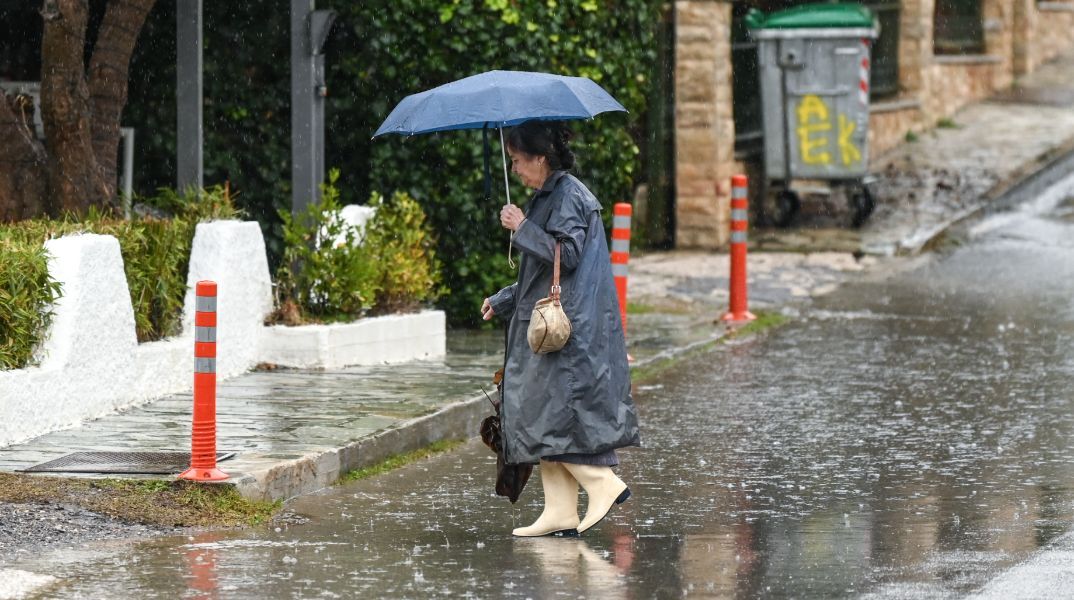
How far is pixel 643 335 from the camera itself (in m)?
12.8

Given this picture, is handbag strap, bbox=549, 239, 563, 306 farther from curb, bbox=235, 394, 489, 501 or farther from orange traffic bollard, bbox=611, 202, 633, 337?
orange traffic bollard, bbox=611, 202, 633, 337

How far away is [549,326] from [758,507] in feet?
4.54

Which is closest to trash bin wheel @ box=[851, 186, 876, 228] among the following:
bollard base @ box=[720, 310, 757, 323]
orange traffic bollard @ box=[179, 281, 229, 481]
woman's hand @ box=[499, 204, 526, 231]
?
bollard base @ box=[720, 310, 757, 323]

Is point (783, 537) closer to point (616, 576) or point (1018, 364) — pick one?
A: point (616, 576)

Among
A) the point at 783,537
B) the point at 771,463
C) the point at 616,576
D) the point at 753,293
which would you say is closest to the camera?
the point at 616,576

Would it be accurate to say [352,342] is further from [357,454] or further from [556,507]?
[556,507]

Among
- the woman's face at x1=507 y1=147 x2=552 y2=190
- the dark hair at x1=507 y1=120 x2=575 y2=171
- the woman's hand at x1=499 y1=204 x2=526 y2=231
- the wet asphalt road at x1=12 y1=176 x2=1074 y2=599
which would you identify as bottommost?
the wet asphalt road at x1=12 y1=176 x2=1074 y2=599

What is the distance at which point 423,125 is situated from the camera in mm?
6980

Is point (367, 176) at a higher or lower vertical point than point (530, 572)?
higher

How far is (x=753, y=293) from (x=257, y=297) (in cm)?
532

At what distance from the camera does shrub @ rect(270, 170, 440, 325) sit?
429 inches

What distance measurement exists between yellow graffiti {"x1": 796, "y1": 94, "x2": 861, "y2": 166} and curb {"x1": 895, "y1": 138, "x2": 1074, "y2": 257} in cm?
111

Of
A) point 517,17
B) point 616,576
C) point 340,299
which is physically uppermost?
point 517,17

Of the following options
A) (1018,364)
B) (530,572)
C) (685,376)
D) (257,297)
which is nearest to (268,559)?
(530,572)
